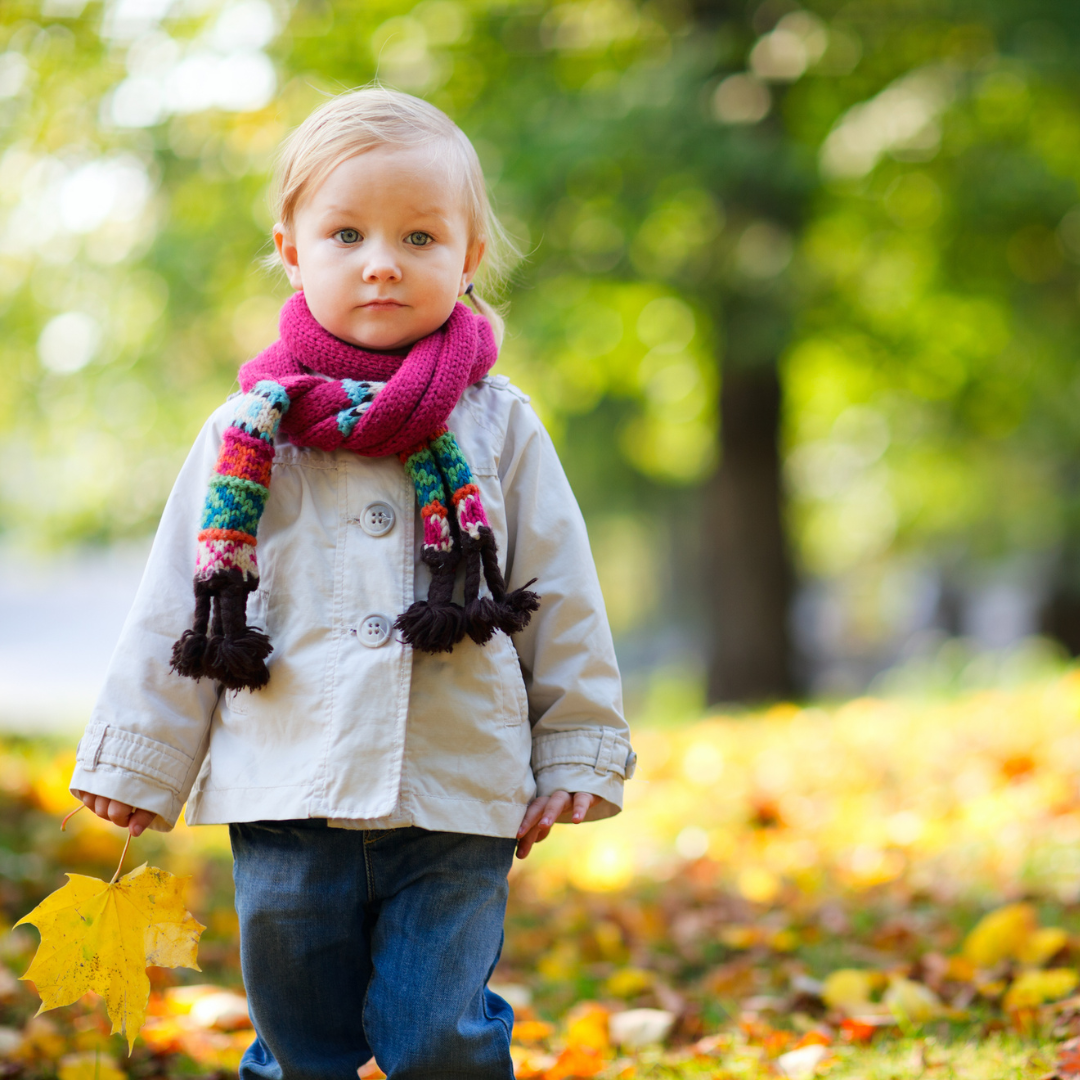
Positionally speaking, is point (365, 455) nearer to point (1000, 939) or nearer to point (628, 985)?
point (628, 985)

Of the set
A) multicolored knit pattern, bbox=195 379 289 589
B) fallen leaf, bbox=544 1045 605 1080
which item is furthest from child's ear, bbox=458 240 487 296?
fallen leaf, bbox=544 1045 605 1080

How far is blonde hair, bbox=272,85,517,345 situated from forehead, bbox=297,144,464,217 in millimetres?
13

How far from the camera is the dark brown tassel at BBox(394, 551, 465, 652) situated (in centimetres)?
180

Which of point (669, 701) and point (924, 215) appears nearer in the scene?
point (924, 215)

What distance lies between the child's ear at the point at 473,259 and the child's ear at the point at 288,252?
0.30 meters

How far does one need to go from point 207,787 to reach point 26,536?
34.6 ft

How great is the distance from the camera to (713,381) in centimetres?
852

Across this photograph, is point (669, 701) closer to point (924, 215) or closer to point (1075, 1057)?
point (924, 215)

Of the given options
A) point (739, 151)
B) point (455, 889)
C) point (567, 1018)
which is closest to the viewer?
point (455, 889)

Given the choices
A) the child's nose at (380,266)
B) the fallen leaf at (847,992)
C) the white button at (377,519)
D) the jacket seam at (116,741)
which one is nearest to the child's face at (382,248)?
the child's nose at (380,266)

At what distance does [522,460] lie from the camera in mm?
2090

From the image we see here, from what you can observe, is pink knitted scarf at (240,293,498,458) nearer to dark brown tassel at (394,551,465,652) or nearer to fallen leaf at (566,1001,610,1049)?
dark brown tassel at (394,551,465,652)

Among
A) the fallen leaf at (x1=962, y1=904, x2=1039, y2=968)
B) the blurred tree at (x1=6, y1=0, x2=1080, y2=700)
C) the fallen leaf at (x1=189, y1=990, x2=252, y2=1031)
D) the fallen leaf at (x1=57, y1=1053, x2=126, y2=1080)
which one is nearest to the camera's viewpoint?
the fallen leaf at (x1=57, y1=1053, x2=126, y2=1080)

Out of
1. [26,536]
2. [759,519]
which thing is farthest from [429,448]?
[26,536]
